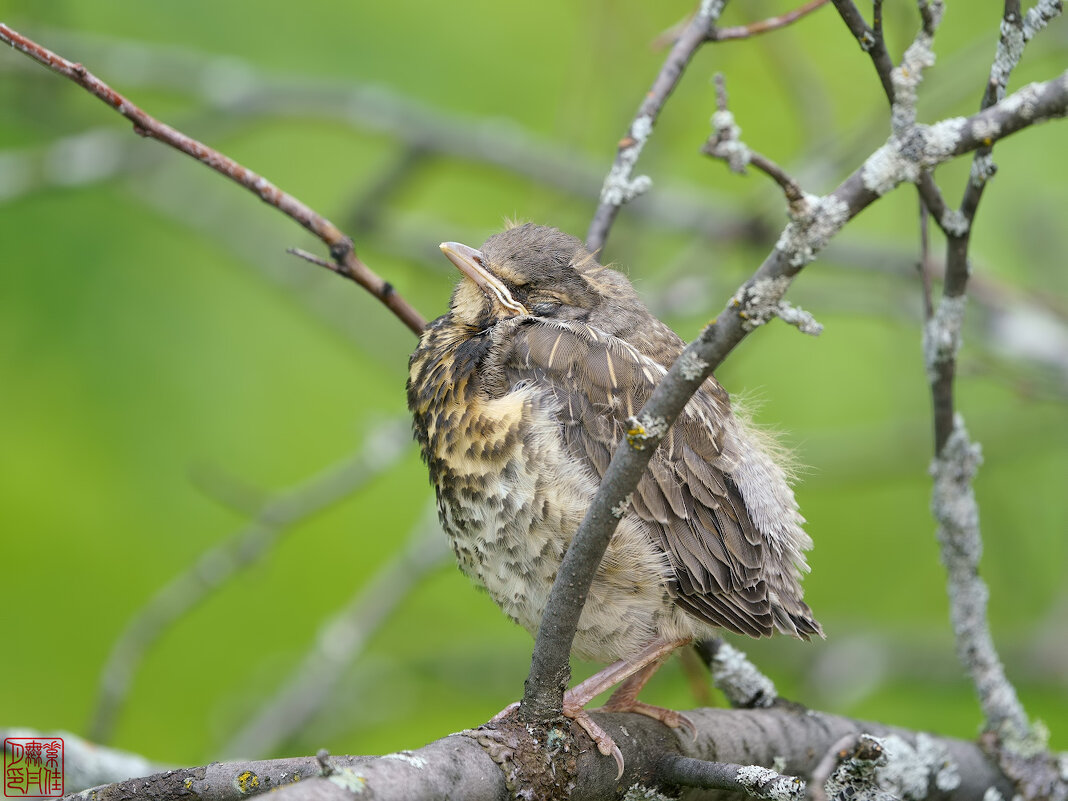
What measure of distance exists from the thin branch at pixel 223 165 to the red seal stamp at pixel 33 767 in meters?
1.22

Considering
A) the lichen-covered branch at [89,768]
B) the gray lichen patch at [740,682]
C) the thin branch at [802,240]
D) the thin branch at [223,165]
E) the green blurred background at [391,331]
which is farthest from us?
the green blurred background at [391,331]

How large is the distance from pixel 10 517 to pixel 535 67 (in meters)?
3.58

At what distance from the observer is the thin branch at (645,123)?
284 centimetres

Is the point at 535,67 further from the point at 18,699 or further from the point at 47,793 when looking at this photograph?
the point at 47,793

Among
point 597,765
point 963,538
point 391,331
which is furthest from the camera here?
point 391,331

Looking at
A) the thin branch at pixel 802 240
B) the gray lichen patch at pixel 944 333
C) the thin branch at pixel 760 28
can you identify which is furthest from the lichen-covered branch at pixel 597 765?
the thin branch at pixel 760 28

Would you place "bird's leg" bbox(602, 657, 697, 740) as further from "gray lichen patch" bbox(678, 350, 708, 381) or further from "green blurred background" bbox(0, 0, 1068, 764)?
"green blurred background" bbox(0, 0, 1068, 764)

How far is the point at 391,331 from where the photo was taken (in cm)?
506

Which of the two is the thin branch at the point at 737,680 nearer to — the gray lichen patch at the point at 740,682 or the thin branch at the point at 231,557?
the gray lichen patch at the point at 740,682

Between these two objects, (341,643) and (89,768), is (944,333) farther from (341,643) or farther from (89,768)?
(341,643)

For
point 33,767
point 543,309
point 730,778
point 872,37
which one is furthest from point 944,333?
point 33,767

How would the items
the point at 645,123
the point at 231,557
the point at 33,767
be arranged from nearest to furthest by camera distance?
the point at 33,767, the point at 645,123, the point at 231,557

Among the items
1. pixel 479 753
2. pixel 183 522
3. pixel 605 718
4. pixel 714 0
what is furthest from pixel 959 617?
pixel 183 522

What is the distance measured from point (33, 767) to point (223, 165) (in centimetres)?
143
